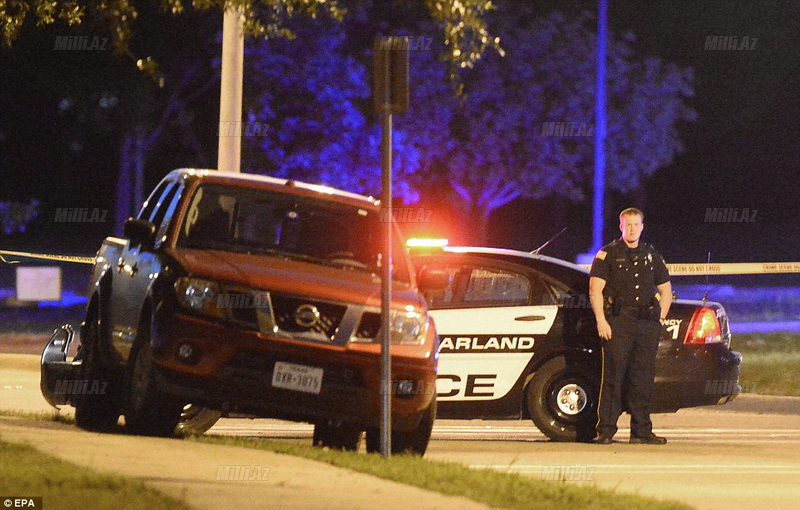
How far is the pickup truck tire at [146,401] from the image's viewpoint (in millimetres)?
9695

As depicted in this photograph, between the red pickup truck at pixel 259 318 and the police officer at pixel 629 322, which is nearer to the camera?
the red pickup truck at pixel 259 318

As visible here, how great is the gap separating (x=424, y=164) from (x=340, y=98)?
15.0ft

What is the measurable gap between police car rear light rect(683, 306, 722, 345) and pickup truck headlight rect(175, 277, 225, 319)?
15.0ft

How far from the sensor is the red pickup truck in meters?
9.45

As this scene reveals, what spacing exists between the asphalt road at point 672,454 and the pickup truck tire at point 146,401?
1.94 metres

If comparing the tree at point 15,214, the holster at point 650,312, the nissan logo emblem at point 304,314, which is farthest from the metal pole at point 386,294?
the tree at point 15,214

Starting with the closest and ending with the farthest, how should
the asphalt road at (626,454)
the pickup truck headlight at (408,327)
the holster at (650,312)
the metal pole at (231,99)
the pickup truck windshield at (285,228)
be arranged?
the asphalt road at (626,454) → the pickup truck headlight at (408,327) → the pickup truck windshield at (285,228) → the holster at (650,312) → the metal pole at (231,99)

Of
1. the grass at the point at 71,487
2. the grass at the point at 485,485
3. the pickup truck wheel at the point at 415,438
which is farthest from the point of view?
the pickup truck wheel at the point at 415,438

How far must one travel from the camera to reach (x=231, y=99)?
16.5 meters

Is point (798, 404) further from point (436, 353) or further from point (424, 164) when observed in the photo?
point (424, 164)

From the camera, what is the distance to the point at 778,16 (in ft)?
178

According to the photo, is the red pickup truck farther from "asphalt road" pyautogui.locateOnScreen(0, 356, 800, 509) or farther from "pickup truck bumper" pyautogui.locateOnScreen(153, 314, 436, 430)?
"asphalt road" pyautogui.locateOnScreen(0, 356, 800, 509)

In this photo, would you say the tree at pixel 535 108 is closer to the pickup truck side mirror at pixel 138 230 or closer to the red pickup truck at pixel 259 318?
the red pickup truck at pixel 259 318

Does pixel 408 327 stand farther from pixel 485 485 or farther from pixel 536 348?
pixel 536 348
